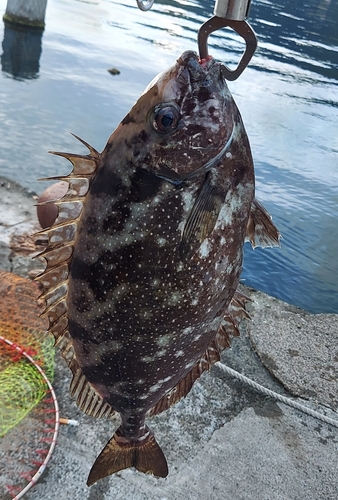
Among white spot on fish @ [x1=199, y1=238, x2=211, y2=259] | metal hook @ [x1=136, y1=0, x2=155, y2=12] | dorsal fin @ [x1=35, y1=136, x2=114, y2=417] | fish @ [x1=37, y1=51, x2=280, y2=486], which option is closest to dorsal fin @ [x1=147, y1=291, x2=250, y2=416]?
fish @ [x1=37, y1=51, x2=280, y2=486]

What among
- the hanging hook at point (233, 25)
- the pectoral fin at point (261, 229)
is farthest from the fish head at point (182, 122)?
the pectoral fin at point (261, 229)

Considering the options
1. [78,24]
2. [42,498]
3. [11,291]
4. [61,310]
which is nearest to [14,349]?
[11,291]

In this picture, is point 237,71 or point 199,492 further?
point 199,492

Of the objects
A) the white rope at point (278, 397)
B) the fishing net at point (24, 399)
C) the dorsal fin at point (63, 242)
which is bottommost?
the fishing net at point (24, 399)

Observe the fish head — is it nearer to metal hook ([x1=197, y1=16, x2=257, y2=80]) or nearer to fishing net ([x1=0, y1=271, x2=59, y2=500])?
metal hook ([x1=197, y1=16, x2=257, y2=80])

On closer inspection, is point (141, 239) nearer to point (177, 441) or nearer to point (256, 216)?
point (256, 216)

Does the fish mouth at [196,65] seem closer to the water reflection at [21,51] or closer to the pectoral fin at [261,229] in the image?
the pectoral fin at [261,229]
